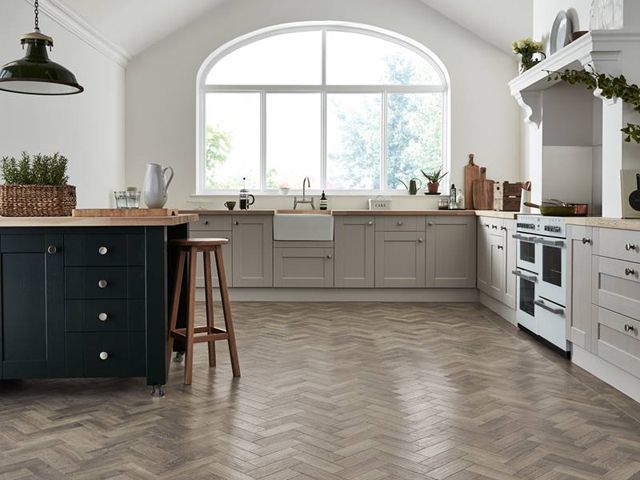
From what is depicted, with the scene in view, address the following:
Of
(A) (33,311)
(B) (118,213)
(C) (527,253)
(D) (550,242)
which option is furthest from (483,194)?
(A) (33,311)

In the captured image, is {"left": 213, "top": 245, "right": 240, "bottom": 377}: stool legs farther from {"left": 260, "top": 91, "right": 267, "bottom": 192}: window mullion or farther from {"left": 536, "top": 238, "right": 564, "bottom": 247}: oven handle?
{"left": 260, "top": 91, "right": 267, "bottom": 192}: window mullion

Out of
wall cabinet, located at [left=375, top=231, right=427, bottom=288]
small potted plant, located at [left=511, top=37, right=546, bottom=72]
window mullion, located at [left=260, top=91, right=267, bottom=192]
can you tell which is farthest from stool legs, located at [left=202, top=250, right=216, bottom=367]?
window mullion, located at [left=260, top=91, right=267, bottom=192]

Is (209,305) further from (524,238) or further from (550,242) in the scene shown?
(524,238)

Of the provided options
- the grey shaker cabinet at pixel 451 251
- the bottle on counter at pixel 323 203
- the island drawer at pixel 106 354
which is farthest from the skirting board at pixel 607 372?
the bottle on counter at pixel 323 203

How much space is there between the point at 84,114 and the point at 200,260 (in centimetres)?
171

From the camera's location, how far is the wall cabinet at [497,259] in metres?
5.36

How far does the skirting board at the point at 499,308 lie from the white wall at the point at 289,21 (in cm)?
134

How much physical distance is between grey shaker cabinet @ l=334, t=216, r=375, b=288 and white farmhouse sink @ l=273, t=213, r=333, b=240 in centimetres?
14

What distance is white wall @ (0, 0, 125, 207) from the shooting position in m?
4.68

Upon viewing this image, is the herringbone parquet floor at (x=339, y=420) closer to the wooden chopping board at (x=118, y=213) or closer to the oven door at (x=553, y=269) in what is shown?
the oven door at (x=553, y=269)

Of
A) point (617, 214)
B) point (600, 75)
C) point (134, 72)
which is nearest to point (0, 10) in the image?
point (134, 72)

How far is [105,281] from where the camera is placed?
3.27 metres

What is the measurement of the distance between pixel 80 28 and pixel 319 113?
2627 millimetres

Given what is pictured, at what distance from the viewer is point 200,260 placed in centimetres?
660
